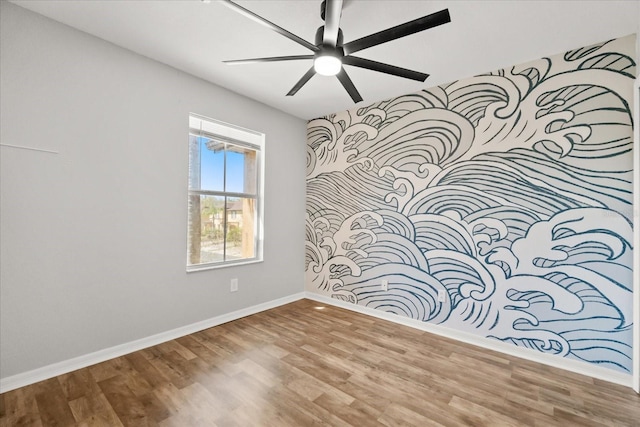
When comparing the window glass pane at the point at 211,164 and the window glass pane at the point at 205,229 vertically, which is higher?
the window glass pane at the point at 211,164

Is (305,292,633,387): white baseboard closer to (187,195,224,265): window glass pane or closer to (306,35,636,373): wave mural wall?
(306,35,636,373): wave mural wall

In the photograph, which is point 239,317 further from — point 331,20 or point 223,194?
point 331,20

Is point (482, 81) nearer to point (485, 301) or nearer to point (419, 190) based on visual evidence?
point (419, 190)

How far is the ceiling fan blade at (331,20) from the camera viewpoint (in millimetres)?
1363

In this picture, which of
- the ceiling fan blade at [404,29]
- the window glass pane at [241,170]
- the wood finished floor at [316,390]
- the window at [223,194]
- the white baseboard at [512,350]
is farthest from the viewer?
the window glass pane at [241,170]

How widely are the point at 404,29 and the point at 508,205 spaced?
194 cm

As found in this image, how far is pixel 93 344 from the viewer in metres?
2.21

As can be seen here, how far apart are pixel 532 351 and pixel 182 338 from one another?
3220mm

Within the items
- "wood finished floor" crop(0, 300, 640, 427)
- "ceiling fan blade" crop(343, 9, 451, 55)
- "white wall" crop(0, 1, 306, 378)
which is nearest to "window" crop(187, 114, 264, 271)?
"white wall" crop(0, 1, 306, 378)

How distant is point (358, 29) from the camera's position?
211 centimetres

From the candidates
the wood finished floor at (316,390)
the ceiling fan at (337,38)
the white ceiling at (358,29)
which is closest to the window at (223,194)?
the white ceiling at (358,29)

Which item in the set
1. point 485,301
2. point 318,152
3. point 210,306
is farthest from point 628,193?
point 210,306

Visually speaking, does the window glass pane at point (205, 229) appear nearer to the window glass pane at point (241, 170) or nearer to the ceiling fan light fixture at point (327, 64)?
the window glass pane at point (241, 170)

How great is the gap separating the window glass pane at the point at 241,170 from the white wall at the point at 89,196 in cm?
46
